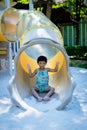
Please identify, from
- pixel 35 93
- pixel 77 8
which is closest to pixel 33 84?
pixel 35 93

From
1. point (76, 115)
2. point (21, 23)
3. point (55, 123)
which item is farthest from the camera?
point (21, 23)

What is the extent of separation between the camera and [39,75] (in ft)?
22.0

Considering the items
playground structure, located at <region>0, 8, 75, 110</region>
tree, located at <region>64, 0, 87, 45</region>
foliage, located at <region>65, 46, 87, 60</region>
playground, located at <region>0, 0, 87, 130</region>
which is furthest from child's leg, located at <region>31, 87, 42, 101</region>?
tree, located at <region>64, 0, 87, 45</region>

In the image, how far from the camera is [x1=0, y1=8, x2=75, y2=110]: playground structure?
19.9 feet

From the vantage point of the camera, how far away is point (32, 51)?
26.9 feet

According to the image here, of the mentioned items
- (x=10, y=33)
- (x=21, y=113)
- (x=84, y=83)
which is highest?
(x=10, y=33)

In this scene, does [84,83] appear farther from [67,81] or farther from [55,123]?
[55,123]

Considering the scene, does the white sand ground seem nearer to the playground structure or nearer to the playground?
the playground

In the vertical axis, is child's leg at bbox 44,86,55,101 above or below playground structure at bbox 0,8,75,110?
below

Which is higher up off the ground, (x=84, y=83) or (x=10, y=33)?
(x=10, y=33)

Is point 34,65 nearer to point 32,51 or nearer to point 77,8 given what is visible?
point 32,51

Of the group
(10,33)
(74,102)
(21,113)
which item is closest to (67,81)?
(74,102)

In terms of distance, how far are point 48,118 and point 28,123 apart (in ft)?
1.24

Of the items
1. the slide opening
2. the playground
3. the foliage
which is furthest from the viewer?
the foliage
